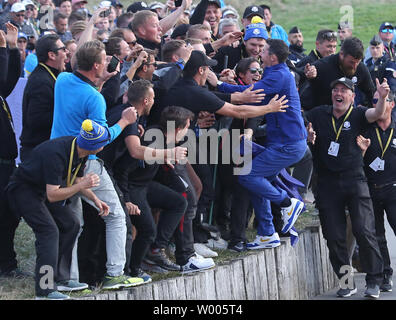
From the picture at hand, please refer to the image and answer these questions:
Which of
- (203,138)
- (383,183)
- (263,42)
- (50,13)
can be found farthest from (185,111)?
(50,13)

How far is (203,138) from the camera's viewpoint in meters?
9.20

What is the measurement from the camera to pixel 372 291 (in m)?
9.34

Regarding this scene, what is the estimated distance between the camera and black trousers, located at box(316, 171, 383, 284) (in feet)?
30.7

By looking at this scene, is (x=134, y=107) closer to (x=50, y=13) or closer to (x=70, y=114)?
(x=70, y=114)

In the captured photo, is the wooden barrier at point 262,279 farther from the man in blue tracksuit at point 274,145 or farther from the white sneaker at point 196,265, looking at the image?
the man in blue tracksuit at point 274,145

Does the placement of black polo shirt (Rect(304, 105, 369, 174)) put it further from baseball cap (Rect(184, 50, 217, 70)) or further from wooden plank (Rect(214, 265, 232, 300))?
wooden plank (Rect(214, 265, 232, 300))

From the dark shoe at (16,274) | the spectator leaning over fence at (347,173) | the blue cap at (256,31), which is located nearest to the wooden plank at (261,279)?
the spectator leaning over fence at (347,173)

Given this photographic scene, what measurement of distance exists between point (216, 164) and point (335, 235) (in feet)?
5.13

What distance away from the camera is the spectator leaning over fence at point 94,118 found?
714cm

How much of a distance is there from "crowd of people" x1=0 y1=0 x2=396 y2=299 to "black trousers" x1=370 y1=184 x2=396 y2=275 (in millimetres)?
16

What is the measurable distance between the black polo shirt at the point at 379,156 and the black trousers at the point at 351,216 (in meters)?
0.31

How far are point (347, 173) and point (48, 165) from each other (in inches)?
155

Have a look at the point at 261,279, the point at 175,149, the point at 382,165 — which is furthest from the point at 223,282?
the point at 382,165

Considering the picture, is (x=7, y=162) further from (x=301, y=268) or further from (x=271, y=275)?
(x=301, y=268)
